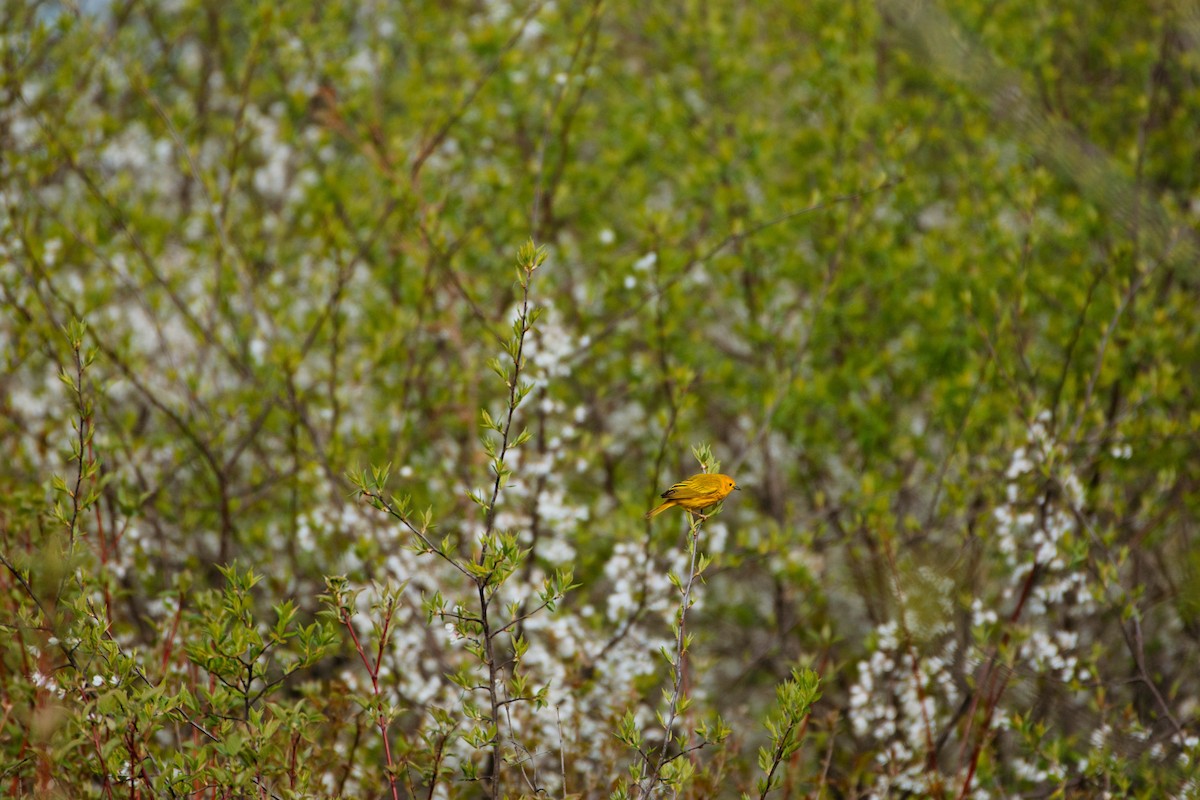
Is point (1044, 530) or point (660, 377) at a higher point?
point (660, 377)

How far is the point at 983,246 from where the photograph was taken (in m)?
6.36

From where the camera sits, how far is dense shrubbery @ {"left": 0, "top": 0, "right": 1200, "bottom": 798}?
437 cm

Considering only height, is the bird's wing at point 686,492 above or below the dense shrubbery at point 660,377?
below

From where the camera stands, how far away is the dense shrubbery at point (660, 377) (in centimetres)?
437

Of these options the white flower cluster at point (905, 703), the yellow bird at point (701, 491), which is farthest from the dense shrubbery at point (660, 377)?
the yellow bird at point (701, 491)

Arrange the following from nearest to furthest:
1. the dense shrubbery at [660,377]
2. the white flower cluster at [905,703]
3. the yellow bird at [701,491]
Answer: the yellow bird at [701,491] < the white flower cluster at [905,703] < the dense shrubbery at [660,377]

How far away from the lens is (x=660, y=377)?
510 centimetres

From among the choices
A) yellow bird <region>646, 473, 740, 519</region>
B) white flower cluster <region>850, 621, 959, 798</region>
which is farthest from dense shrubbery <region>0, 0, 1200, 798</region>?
yellow bird <region>646, 473, 740, 519</region>

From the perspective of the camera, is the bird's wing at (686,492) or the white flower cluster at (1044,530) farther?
the white flower cluster at (1044,530)

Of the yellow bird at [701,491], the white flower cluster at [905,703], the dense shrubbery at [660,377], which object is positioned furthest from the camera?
the dense shrubbery at [660,377]

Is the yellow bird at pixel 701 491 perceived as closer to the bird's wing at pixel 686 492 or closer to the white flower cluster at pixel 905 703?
the bird's wing at pixel 686 492

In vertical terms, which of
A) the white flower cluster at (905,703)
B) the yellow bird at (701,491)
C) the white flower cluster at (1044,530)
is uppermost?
the white flower cluster at (1044,530)

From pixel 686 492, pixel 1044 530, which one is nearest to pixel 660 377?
pixel 1044 530

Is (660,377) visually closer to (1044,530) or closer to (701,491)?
(1044,530)
